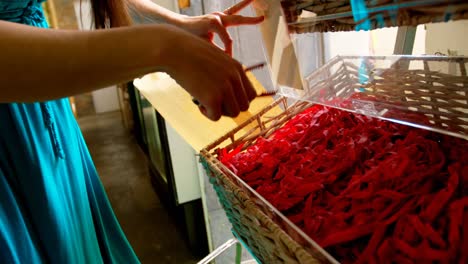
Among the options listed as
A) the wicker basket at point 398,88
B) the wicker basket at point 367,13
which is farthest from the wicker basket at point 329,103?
the wicker basket at point 367,13

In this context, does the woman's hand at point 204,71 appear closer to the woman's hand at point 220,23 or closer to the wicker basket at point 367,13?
the wicker basket at point 367,13

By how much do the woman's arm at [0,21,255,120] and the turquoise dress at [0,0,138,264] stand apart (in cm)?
31

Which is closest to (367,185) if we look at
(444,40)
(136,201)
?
(444,40)

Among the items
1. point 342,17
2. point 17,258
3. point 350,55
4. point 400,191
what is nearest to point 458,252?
point 400,191

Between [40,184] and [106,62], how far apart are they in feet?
1.28

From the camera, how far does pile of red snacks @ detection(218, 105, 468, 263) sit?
15.0 inches

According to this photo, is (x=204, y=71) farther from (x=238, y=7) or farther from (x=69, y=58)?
(x=238, y=7)

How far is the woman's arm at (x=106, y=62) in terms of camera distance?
314 millimetres

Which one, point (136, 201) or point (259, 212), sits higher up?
point (259, 212)

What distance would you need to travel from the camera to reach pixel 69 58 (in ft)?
1.04

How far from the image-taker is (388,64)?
2.08ft

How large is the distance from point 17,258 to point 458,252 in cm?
61

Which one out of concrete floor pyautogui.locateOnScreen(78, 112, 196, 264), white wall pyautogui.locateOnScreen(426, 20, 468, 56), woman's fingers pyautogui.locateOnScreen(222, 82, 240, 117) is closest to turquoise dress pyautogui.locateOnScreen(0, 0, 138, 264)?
woman's fingers pyautogui.locateOnScreen(222, 82, 240, 117)

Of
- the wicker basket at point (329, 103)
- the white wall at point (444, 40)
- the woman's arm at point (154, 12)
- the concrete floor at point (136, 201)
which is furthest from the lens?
the concrete floor at point (136, 201)
